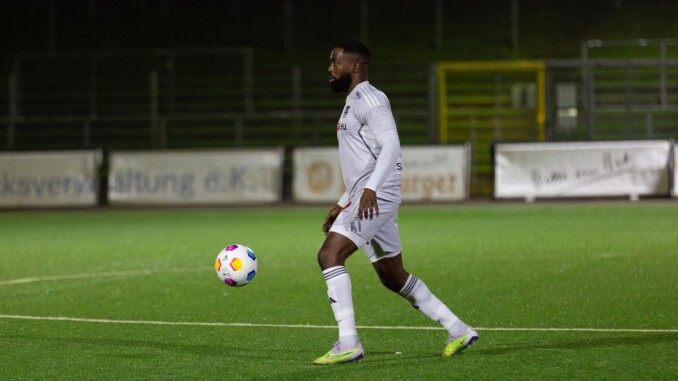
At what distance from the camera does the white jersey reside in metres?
6.64

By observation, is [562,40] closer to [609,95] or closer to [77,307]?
[609,95]

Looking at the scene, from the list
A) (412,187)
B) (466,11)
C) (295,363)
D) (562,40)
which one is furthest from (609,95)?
(295,363)

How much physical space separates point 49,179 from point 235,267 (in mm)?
17896

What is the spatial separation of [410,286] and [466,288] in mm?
3753

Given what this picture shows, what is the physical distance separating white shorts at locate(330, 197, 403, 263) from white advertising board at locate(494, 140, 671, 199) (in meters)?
17.2

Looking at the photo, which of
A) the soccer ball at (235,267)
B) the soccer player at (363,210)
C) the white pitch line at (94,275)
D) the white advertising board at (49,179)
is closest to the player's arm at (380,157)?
the soccer player at (363,210)

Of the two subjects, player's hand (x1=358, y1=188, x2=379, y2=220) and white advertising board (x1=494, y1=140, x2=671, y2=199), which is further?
white advertising board (x1=494, y1=140, x2=671, y2=199)

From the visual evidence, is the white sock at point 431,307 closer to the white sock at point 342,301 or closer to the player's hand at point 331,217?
the white sock at point 342,301

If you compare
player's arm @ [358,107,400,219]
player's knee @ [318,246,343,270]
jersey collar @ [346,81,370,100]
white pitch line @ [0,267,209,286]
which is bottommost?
white pitch line @ [0,267,209,286]

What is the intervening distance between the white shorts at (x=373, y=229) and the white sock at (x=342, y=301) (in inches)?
8.5

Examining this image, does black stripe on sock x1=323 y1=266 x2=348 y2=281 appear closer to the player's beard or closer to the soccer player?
the soccer player

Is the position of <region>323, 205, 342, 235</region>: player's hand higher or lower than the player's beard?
lower

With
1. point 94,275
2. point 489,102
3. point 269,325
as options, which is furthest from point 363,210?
point 489,102

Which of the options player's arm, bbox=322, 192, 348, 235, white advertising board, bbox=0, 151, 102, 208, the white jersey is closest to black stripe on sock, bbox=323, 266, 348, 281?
player's arm, bbox=322, 192, 348, 235
